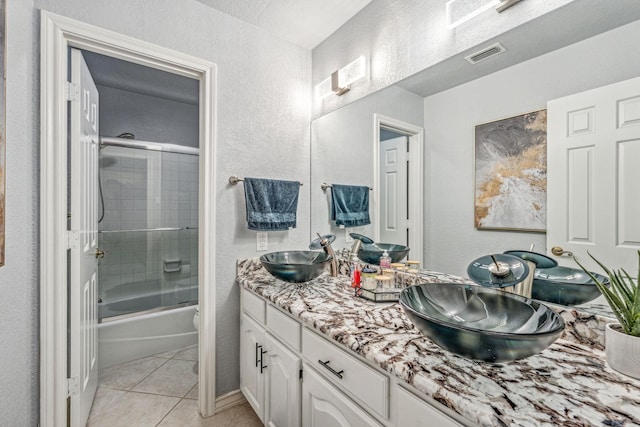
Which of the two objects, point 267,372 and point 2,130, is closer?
point 2,130

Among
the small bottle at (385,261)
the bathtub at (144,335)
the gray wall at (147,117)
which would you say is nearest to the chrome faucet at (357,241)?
the small bottle at (385,261)

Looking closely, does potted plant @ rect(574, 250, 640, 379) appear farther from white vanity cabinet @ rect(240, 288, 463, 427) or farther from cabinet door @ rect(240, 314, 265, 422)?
cabinet door @ rect(240, 314, 265, 422)

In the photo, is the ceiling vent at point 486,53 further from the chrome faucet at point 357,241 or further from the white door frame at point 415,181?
the chrome faucet at point 357,241

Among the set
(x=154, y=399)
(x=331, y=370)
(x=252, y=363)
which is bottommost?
(x=154, y=399)

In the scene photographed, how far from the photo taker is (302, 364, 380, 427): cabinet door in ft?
3.02

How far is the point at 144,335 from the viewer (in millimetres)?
2414

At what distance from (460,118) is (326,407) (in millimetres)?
1240

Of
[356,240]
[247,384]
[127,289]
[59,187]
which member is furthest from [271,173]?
[127,289]

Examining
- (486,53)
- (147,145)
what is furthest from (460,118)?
(147,145)

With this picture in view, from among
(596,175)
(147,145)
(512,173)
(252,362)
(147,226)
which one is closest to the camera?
(596,175)

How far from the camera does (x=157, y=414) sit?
1772mm

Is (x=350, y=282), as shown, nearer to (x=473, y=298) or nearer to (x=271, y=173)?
(x=473, y=298)

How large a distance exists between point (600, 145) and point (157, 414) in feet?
8.00

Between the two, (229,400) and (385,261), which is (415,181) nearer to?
(385,261)
